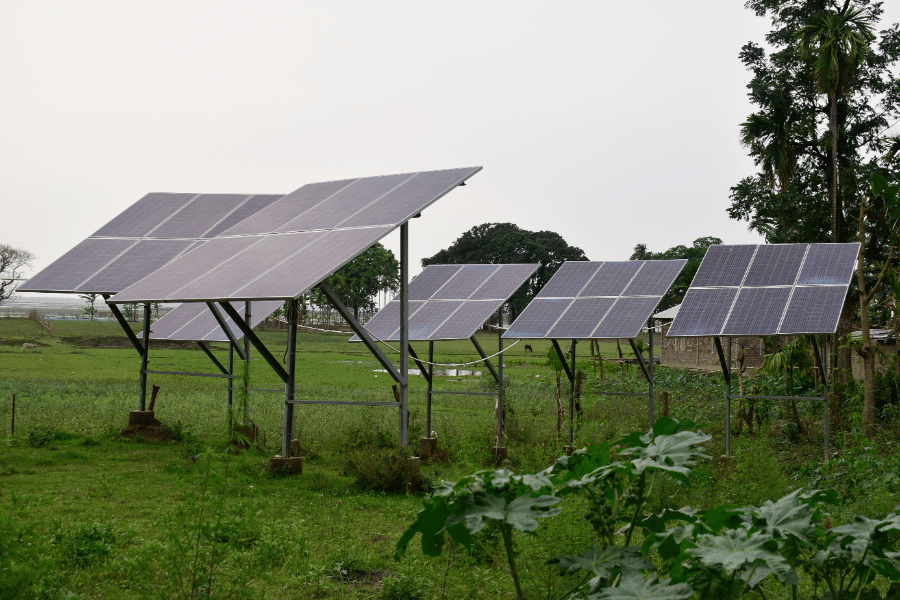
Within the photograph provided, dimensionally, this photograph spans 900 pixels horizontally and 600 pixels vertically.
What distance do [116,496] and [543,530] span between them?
23.6 feet

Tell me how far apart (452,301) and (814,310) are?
23.4 ft

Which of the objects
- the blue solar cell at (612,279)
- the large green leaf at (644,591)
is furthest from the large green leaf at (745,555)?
the blue solar cell at (612,279)

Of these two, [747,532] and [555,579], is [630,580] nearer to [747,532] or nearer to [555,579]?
[747,532]

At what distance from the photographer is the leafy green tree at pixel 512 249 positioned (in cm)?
8544

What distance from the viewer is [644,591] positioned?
2719 millimetres

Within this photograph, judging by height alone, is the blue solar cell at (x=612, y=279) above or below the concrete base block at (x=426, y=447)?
above

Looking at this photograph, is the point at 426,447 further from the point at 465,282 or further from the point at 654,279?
the point at 654,279

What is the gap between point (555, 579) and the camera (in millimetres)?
5434

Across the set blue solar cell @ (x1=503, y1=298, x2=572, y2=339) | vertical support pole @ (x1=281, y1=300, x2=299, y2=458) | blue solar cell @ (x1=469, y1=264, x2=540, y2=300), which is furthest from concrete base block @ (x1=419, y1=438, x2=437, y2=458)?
vertical support pole @ (x1=281, y1=300, x2=299, y2=458)

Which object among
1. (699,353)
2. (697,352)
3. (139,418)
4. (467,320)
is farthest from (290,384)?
(697,352)

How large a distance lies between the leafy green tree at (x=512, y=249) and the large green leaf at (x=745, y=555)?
264 ft

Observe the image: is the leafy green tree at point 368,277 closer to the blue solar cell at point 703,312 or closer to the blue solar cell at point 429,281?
the blue solar cell at point 429,281

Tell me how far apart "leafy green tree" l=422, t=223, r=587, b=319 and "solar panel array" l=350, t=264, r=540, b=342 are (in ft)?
214

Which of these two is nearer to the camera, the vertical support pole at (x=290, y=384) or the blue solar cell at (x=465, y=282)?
the vertical support pole at (x=290, y=384)
